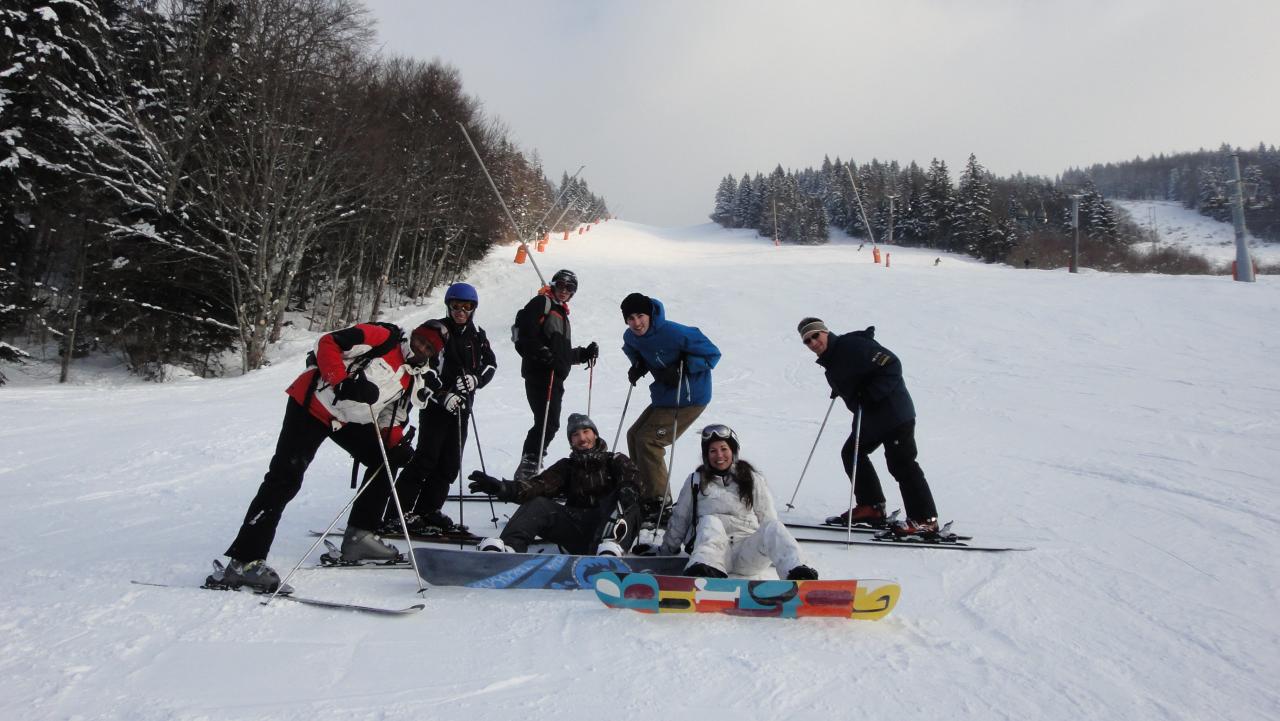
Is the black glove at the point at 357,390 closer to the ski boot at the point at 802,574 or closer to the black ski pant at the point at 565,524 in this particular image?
the black ski pant at the point at 565,524

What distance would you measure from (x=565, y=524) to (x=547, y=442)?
151 cm

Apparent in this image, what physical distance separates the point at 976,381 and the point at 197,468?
1167cm

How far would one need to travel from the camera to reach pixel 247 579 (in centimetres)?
373

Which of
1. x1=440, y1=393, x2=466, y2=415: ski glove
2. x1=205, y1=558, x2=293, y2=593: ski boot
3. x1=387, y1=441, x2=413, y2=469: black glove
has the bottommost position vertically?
x1=205, y1=558, x2=293, y2=593: ski boot

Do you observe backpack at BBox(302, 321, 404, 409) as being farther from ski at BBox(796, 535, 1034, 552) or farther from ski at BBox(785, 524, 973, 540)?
ski at BBox(785, 524, 973, 540)

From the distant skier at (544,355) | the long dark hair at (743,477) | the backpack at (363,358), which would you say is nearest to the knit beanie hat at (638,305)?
the distant skier at (544,355)

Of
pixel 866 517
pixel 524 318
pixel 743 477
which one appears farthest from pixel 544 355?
pixel 866 517

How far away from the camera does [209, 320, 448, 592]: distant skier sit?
376 centimetres

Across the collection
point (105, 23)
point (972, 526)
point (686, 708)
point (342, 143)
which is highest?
point (105, 23)

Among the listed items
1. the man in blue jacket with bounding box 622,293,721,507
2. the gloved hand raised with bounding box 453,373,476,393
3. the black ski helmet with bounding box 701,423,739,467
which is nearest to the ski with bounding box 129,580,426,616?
the gloved hand raised with bounding box 453,373,476,393

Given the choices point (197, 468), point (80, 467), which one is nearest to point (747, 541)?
point (197, 468)

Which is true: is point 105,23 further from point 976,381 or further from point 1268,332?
point 1268,332

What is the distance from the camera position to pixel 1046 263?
43562 mm

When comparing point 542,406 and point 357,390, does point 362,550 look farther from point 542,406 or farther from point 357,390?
point 542,406
